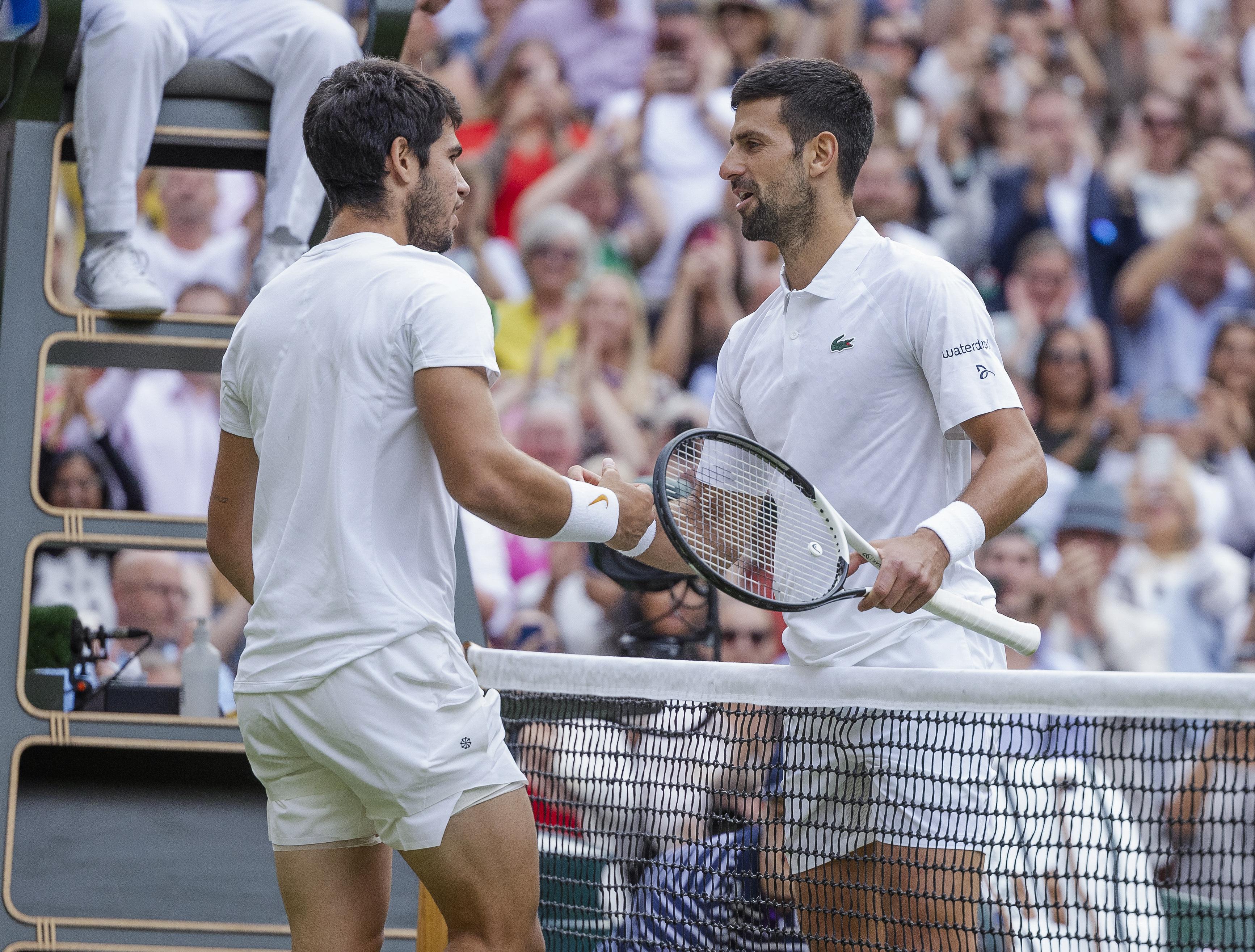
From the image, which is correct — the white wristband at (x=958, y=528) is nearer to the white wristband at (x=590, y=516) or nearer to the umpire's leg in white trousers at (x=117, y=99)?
the white wristband at (x=590, y=516)

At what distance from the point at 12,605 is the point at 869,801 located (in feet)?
6.84

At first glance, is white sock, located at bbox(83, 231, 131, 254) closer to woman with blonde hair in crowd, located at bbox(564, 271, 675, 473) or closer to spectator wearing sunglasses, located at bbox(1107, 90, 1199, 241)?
woman with blonde hair in crowd, located at bbox(564, 271, 675, 473)

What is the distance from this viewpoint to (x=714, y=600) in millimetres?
3639

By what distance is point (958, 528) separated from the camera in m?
2.35

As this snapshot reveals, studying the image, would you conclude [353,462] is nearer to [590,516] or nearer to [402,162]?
[590,516]

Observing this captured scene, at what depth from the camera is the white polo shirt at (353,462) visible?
221 cm

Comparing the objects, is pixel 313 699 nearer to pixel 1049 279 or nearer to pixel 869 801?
pixel 869 801

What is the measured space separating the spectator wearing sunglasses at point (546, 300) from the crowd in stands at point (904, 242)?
0.04ft

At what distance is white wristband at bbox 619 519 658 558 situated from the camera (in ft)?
8.59

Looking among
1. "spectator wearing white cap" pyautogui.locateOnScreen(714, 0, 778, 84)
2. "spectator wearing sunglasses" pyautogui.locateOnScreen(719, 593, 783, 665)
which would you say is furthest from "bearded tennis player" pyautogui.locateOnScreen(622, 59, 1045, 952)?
"spectator wearing white cap" pyautogui.locateOnScreen(714, 0, 778, 84)

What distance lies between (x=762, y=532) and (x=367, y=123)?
983 millimetres

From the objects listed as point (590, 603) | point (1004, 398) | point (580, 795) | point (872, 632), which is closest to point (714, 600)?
point (580, 795)

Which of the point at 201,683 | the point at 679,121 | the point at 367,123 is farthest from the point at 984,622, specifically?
the point at 679,121

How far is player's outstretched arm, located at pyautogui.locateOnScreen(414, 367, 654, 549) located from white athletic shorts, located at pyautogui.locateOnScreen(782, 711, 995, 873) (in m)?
0.66
